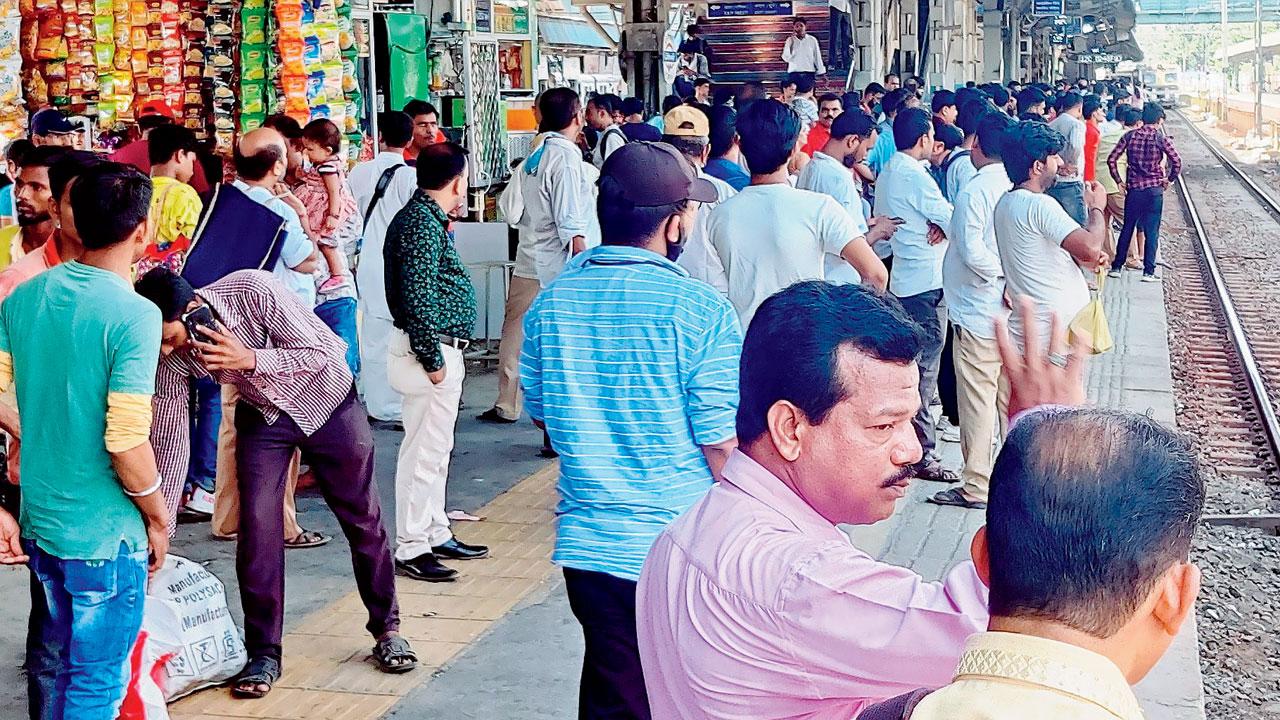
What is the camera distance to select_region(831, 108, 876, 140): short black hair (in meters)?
8.48

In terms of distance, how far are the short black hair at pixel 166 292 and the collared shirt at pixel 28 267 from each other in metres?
1.10

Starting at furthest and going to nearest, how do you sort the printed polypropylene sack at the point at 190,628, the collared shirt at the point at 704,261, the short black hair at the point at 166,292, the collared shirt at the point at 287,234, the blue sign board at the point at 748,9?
the blue sign board at the point at 748,9, the collared shirt at the point at 287,234, the collared shirt at the point at 704,261, the printed polypropylene sack at the point at 190,628, the short black hair at the point at 166,292

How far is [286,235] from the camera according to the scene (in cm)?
637

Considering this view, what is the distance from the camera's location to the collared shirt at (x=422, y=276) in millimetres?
6023


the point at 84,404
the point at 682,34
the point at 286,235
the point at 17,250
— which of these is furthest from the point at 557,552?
the point at 682,34

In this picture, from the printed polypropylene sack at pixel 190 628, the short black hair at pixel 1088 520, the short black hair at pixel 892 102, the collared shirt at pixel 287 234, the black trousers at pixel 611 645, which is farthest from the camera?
the short black hair at pixel 892 102

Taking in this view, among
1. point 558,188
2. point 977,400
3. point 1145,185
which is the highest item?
point 558,188

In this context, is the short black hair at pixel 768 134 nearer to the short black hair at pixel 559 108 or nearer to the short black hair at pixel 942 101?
the short black hair at pixel 559 108

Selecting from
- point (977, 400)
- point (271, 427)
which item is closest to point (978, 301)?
point (977, 400)

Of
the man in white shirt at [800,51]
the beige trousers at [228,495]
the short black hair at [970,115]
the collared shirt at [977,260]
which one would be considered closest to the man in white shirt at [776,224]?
the collared shirt at [977,260]

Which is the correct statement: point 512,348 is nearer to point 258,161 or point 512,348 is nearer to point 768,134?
point 258,161

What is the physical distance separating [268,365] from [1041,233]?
3.55m

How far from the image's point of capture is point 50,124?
318 inches

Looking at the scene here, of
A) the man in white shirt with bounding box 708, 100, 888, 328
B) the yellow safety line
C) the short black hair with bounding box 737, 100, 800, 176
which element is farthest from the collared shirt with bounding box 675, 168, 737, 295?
the yellow safety line
